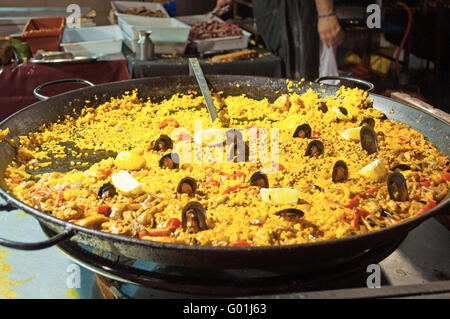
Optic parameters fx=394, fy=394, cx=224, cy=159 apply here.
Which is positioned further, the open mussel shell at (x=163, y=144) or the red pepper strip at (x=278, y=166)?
the open mussel shell at (x=163, y=144)

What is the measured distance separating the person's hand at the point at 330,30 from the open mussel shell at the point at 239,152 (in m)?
2.24

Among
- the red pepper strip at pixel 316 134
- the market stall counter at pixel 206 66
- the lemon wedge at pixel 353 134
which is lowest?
the red pepper strip at pixel 316 134

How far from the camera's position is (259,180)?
1616 millimetres

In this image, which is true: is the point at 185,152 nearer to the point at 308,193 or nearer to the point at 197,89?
the point at 308,193

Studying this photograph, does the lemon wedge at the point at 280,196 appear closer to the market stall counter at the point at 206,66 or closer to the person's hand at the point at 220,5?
the market stall counter at the point at 206,66

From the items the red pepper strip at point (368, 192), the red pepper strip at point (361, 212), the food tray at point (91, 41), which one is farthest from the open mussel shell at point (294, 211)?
the food tray at point (91, 41)

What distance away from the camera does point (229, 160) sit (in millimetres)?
1876

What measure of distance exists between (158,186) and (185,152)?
0.35 m

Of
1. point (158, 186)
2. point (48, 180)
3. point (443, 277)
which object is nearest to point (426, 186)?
point (443, 277)

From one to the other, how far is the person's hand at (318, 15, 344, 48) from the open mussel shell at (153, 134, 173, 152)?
2343mm

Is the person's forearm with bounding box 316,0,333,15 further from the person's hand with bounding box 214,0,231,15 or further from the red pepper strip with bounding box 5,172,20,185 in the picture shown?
the red pepper strip with bounding box 5,172,20,185

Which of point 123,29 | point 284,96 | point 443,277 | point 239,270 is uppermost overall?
point 123,29

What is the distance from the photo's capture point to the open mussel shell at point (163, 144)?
2.01 m

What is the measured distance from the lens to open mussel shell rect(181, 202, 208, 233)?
132cm
